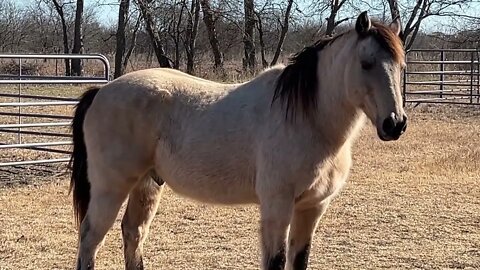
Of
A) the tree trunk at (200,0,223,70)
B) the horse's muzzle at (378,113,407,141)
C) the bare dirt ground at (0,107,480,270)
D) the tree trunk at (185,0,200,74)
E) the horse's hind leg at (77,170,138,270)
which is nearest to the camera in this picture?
the horse's muzzle at (378,113,407,141)

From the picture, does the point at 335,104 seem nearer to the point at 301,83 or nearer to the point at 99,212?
the point at 301,83

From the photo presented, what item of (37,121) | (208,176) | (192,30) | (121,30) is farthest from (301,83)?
(192,30)

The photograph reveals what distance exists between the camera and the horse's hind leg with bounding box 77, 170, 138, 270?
4082 millimetres

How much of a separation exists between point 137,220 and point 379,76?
6.23 feet

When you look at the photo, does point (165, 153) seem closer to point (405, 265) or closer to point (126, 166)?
point (126, 166)

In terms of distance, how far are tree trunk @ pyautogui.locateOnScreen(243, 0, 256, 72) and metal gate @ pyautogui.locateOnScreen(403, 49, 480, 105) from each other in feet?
16.5

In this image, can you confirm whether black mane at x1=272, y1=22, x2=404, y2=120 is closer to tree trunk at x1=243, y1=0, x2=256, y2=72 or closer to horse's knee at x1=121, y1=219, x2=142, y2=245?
horse's knee at x1=121, y1=219, x2=142, y2=245

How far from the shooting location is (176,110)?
4047mm

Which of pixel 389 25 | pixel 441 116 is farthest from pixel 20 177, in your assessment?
pixel 441 116

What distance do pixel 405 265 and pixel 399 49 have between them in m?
2.02

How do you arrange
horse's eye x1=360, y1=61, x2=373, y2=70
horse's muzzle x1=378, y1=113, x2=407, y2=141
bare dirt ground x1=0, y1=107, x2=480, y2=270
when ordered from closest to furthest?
horse's muzzle x1=378, y1=113, x2=407, y2=141 < horse's eye x1=360, y1=61, x2=373, y2=70 < bare dirt ground x1=0, y1=107, x2=480, y2=270

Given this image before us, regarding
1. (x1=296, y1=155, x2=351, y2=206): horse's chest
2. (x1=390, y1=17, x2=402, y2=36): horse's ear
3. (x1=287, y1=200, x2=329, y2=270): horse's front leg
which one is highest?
(x1=390, y1=17, x2=402, y2=36): horse's ear

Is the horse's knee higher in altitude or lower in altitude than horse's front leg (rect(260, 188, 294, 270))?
lower

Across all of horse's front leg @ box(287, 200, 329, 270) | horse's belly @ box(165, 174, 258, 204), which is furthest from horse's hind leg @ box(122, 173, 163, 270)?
horse's front leg @ box(287, 200, 329, 270)
